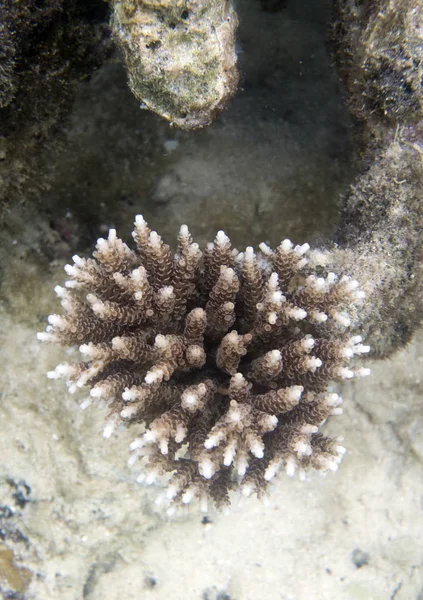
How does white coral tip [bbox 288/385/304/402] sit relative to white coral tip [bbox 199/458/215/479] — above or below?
above

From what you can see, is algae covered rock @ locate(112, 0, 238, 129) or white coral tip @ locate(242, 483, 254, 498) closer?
algae covered rock @ locate(112, 0, 238, 129)

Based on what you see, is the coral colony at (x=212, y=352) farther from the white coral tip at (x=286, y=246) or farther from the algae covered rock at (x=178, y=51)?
the algae covered rock at (x=178, y=51)

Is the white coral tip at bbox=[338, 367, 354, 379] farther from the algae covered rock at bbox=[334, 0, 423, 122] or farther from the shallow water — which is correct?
the algae covered rock at bbox=[334, 0, 423, 122]

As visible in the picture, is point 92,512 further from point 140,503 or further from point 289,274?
point 289,274

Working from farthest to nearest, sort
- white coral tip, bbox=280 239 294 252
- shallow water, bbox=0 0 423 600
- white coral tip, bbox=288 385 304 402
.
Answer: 1. shallow water, bbox=0 0 423 600
2. white coral tip, bbox=280 239 294 252
3. white coral tip, bbox=288 385 304 402

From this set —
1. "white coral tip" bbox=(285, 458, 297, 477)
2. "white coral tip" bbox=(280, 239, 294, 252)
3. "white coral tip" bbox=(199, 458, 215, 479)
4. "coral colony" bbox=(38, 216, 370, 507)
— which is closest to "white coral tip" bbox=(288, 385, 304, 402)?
"coral colony" bbox=(38, 216, 370, 507)

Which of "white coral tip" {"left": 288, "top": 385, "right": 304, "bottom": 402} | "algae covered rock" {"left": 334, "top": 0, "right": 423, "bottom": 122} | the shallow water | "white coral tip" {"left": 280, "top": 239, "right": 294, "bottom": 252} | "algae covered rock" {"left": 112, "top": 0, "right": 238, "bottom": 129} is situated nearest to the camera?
"algae covered rock" {"left": 112, "top": 0, "right": 238, "bottom": 129}

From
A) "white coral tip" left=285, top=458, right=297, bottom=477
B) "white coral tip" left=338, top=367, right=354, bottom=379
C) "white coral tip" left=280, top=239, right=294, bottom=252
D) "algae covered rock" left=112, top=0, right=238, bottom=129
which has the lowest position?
"white coral tip" left=285, top=458, right=297, bottom=477
